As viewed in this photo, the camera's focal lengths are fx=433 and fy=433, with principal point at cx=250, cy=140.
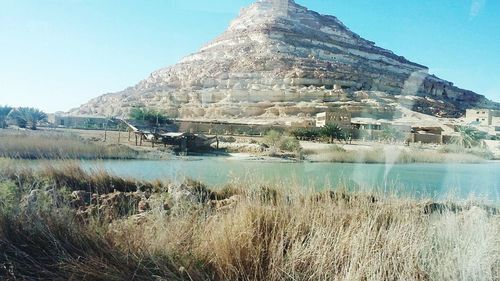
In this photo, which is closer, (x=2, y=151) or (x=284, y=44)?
(x=2, y=151)

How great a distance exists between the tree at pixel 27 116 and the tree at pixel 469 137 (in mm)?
35565

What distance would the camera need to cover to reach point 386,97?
60.8 metres

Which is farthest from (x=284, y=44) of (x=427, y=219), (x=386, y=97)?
(x=427, y=219)

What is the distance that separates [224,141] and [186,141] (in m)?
5.79

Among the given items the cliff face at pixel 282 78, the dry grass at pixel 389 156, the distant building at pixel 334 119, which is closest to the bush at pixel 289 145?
the dry grass at pixel 389 156

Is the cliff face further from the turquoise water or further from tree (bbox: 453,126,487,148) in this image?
the turquoise water

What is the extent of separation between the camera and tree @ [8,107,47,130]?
38.1 meters

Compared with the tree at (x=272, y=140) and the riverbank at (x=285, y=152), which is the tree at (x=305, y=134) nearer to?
the riverbank at (x=285, y=152)

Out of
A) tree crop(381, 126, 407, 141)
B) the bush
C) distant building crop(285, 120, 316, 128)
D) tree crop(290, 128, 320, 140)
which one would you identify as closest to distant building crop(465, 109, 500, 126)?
tree crop(381, 126, 407, 141)

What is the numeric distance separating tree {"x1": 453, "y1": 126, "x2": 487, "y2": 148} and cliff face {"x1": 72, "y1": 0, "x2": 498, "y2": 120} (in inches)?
636

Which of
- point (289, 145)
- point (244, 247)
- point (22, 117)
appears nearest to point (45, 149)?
point (244, 247)

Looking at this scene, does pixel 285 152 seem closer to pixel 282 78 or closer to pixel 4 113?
pixel 4 113

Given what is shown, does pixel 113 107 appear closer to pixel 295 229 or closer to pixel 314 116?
pixel 314 116

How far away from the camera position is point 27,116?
42.6 metres
